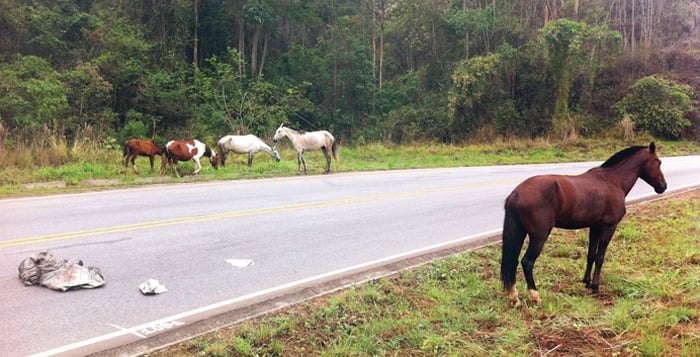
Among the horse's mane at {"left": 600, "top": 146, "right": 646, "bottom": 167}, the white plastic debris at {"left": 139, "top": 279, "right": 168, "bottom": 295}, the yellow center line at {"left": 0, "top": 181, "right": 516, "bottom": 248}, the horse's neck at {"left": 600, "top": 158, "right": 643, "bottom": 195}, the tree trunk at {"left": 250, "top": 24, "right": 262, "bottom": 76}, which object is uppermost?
the tree trunk at {"left": 250, "top": 24, "right": 262, "bottom": 76}

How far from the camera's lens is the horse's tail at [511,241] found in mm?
5270

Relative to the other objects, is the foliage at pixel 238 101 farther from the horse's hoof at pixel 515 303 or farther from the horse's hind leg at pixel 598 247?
the horse's hoof at pixel 515 303

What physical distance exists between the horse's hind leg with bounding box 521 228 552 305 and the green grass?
11264 millimetres

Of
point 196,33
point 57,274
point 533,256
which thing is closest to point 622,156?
point 533,256

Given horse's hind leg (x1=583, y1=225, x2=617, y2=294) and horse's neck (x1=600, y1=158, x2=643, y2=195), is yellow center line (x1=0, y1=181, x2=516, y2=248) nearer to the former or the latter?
horse's hind leg (x1=583, y1=225, x2=617, y2=294)

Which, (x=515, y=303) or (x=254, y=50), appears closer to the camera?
(x=515, y=303)

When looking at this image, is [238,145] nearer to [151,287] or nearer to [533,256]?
[151,287]

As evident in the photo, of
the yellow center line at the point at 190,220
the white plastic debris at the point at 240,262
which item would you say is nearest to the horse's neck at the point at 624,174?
the white plastic debris at the point at 240,262

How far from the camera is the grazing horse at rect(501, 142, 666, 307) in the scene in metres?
5.24

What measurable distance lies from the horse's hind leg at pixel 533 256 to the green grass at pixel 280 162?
11.3 m

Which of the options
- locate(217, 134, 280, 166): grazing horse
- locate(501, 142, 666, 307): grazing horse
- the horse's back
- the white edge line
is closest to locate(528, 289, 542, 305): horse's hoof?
locate(501, 142, 666, 307): grazing horse

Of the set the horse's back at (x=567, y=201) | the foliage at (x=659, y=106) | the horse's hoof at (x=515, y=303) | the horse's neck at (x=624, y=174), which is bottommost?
the horse's hoof at (x=515, y=303)

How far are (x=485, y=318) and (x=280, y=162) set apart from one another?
15.7 meters

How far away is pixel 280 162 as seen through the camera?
1992 centimetres
